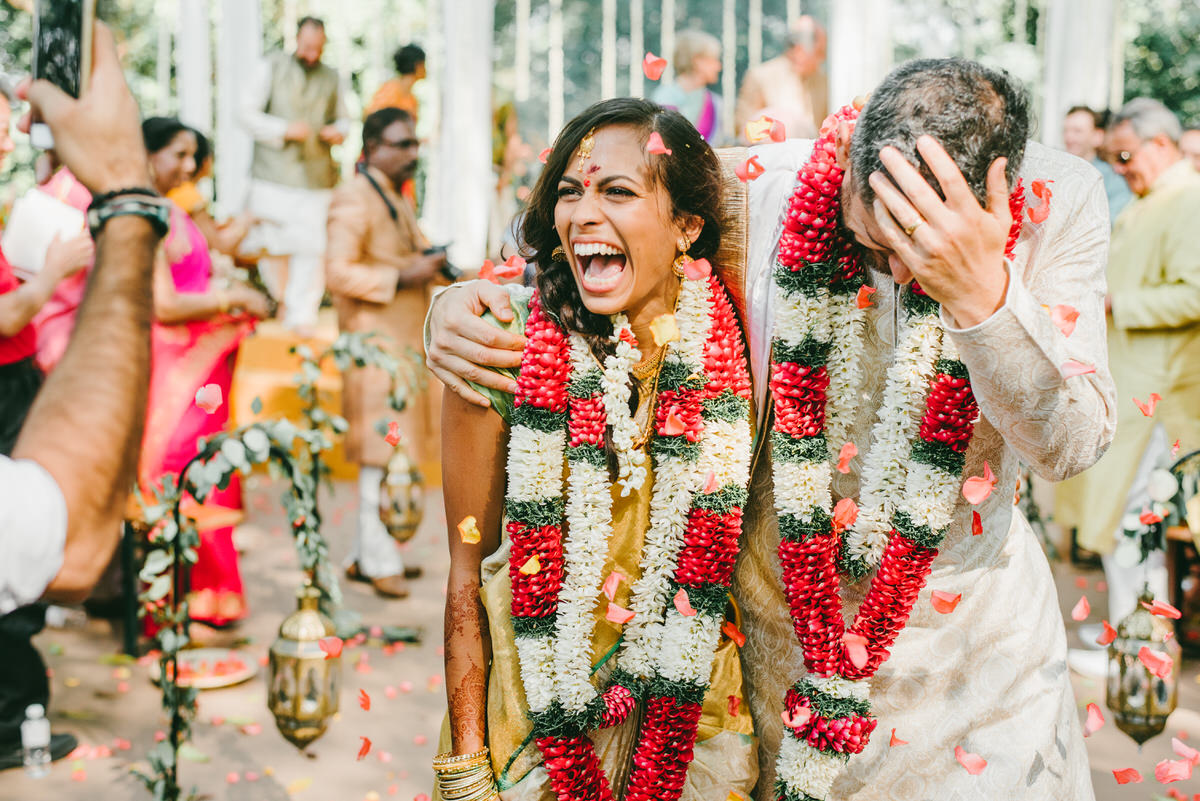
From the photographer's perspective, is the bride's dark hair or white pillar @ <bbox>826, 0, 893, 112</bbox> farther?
white pillar @ <bbox>826, 0, 893, 112</bbox>

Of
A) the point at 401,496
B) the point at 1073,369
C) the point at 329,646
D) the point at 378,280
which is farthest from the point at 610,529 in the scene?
the point at 378,280

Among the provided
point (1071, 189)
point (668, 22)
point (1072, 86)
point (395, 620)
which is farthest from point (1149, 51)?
point (1071, 189)

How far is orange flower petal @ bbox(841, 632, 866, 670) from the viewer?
1.93 metres

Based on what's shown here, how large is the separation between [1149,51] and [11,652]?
834 cm

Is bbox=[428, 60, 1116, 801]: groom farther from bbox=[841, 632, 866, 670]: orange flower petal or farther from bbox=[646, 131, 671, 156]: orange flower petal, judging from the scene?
bbox=[646, 131, 671, 156]: orange flower petal

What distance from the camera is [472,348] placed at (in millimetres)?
1987

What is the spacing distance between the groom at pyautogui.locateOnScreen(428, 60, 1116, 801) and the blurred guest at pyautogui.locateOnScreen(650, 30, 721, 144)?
514cm

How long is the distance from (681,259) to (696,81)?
540 cm

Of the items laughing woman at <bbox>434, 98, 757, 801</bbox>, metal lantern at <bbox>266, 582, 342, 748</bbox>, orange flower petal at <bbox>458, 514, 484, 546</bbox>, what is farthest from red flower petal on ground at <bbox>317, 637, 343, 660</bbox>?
orange flower petal at <bbox>458, 514, 484, 546</bbox>

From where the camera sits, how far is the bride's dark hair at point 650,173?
6.73ft

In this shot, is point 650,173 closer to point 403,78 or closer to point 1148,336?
point 1148,336

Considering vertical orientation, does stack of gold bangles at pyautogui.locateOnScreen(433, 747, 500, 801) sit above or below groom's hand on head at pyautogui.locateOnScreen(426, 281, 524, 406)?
below

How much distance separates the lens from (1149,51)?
26.6 feet

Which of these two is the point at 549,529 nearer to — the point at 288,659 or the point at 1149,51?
the point at 288,659
